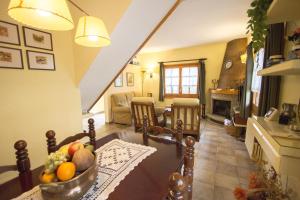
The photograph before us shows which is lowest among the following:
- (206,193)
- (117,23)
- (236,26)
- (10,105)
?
(206,193)

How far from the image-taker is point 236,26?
3518 mm

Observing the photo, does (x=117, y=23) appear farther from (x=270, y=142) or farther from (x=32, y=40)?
(x=270, y=142)

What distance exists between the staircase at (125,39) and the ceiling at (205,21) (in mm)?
476

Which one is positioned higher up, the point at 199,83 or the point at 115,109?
the point at 199,83

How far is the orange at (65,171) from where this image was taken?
61cm

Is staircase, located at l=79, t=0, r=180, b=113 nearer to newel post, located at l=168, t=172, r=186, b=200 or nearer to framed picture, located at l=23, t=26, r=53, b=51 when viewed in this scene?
framed picture, located at l=23, t=26, r=53, b=51

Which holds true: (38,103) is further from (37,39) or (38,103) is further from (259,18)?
(259,18)

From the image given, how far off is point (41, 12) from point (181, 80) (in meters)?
5.43

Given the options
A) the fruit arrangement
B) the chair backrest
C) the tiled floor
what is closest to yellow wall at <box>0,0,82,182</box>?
the chair backrest

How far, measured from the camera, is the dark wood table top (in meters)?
0.71

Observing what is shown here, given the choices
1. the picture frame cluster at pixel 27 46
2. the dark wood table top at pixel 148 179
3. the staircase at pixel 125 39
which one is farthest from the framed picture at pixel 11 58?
the dark wood table top at pixel 148 179

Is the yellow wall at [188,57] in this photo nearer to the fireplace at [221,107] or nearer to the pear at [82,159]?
the fireplace at [221,107]

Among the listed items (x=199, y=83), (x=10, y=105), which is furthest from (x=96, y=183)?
(x=199, y=83)

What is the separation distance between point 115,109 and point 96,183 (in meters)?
3.89
